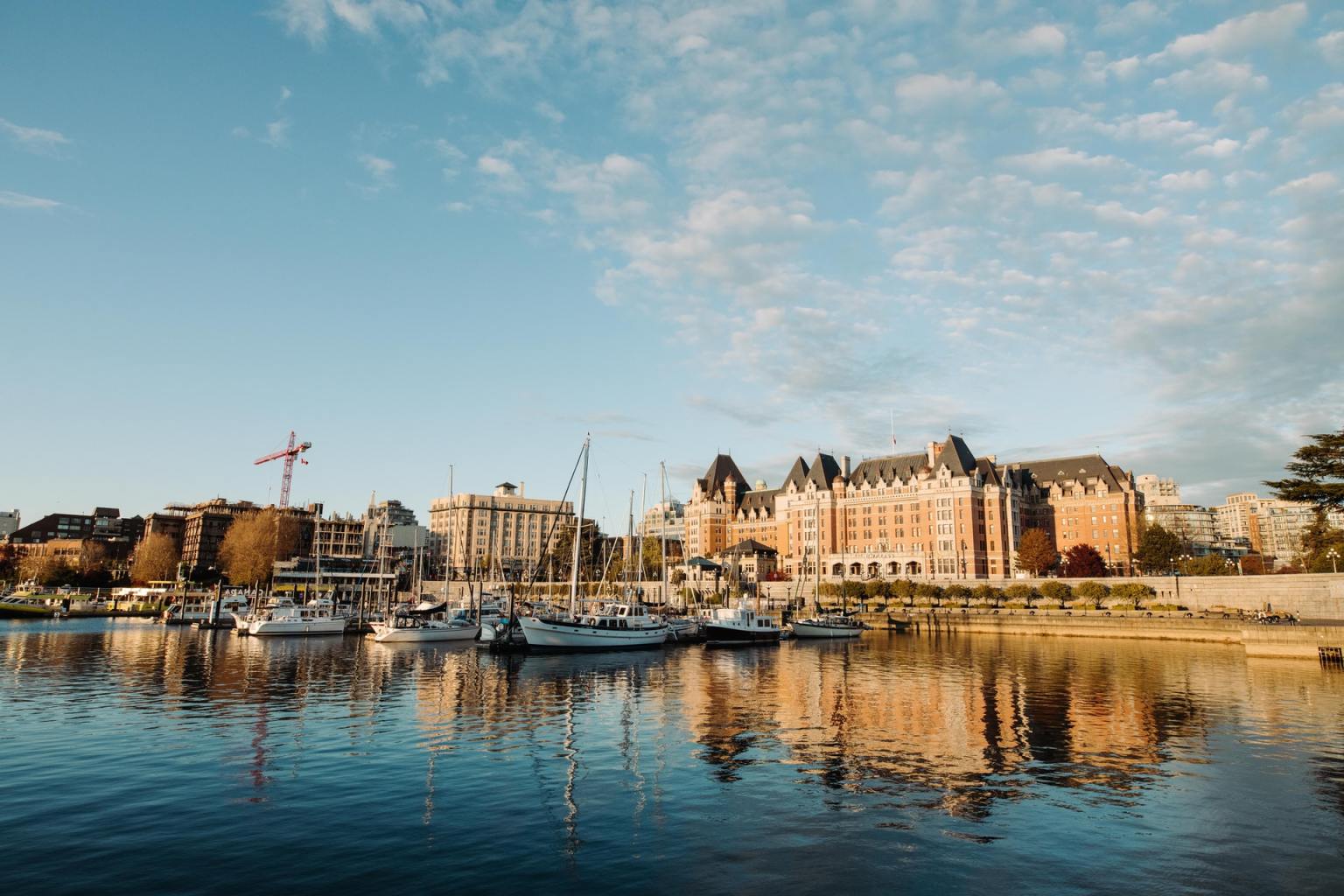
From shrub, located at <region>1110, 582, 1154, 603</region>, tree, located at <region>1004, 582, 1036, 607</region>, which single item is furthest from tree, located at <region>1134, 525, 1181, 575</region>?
tree, located at <region>1004, 582, 1036, 607</region>

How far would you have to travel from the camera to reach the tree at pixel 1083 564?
132 meters

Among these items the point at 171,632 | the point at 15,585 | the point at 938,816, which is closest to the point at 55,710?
the point at 938,816

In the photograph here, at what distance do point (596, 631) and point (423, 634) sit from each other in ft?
67.5

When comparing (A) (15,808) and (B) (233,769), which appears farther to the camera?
(B) (233,769)

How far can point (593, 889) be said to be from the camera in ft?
49.6

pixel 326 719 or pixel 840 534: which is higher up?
pixel 840 534

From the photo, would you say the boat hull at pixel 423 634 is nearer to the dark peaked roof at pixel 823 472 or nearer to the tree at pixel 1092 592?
the tree at pixel 1092 592

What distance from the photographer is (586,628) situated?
6794 centimetres

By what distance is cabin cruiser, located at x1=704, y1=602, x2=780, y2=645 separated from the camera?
82.6 meters

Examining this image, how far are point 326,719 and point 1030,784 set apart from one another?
26847 millimetres

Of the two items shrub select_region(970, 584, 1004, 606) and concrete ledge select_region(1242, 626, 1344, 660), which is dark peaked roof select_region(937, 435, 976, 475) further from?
concrete ledge select_region(1242, 626, 1344, 660)

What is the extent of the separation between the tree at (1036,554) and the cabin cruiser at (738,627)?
2962 inches

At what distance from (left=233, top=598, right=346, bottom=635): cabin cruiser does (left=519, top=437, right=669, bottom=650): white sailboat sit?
35314 mm

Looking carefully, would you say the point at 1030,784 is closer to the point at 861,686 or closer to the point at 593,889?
the point at 593,889
